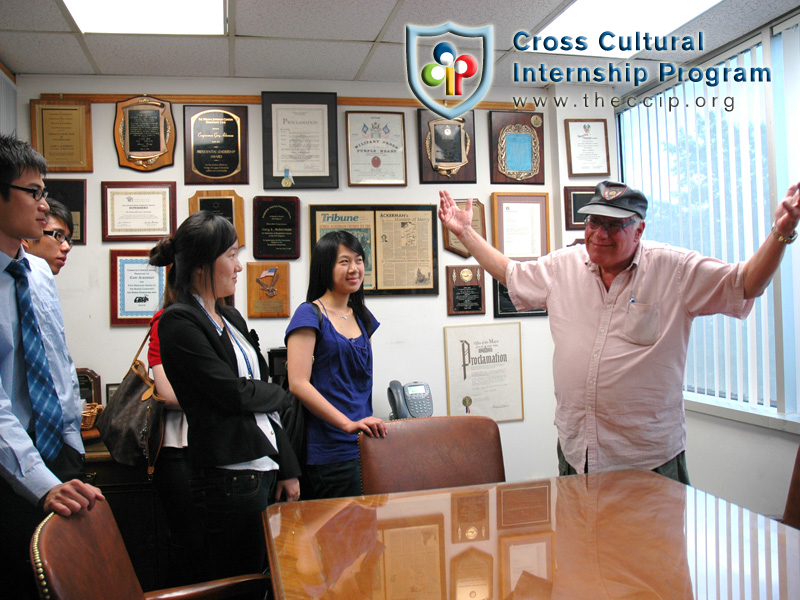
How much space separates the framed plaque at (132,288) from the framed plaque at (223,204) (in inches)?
16.0

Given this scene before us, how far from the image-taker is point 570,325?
2.04 m

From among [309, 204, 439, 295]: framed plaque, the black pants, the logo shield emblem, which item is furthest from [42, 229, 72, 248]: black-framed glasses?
the logo shield emblem

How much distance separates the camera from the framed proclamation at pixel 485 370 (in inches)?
141

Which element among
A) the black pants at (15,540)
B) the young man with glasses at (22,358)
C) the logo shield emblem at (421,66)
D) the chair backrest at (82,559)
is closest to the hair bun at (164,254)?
the young man with glasses at (22,358)

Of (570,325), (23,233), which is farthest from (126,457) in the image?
(570,325)

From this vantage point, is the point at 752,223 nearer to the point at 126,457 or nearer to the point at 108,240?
the point at 126,457

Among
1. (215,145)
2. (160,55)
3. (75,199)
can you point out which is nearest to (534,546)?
(215,145)

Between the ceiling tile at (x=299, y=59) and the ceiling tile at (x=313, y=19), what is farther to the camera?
the ceiling tile at (x=299, y=59)

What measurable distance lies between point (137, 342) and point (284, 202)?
116 centimetres

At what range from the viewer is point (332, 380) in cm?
211

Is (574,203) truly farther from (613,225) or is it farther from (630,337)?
(630,337)

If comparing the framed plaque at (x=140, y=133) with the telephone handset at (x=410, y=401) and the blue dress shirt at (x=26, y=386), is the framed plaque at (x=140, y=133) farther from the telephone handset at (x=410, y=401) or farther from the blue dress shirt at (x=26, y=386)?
the telephone handset at (x=410, y=401)

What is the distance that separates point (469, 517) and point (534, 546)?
23 cm

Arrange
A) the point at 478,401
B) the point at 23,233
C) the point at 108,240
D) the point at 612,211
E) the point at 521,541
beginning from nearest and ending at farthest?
the point at 521,541 → the point at 23,233 → the point at 612,211 → the point at 108,240 → the point at 478,401
